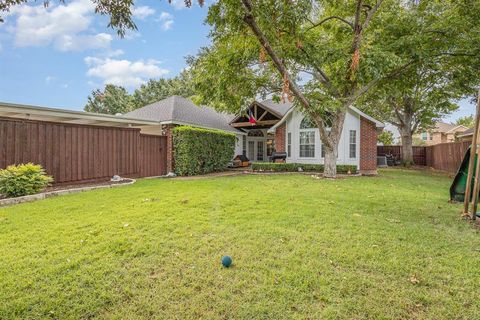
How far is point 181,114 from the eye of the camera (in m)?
15.2

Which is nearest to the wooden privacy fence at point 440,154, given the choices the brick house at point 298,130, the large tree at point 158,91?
the brick house at point 298,130

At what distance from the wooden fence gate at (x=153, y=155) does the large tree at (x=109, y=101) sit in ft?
85.1

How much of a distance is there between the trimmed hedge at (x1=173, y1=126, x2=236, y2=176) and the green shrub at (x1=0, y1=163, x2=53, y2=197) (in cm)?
644

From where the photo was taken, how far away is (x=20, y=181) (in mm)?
6617

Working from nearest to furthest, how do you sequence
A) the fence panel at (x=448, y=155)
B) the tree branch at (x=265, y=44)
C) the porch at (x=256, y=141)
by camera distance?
the tree branch at (x=265, y=44)
the fence panel at (x=448, y=155)
the porch at (x=256, y=141)

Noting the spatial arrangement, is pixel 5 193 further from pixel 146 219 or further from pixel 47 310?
pixel 47 310

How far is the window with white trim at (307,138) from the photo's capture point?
51.3 feet

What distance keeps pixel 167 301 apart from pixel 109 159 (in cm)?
922

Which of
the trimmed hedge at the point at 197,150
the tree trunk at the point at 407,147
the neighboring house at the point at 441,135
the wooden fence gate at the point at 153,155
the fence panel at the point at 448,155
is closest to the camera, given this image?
the wooden fence gate at the point at 153,155

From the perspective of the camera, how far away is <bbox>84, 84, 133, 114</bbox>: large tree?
35812mm

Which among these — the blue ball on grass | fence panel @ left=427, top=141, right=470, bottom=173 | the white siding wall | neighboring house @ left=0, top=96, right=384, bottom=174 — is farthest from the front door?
the blue ball on grass

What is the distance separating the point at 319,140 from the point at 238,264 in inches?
531

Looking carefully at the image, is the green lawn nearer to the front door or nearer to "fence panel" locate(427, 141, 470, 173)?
"fence panel" locate(427, 141, 470, 173)

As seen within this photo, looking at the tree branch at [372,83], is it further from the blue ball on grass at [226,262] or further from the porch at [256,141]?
the blue ball on grass at [226,262]
